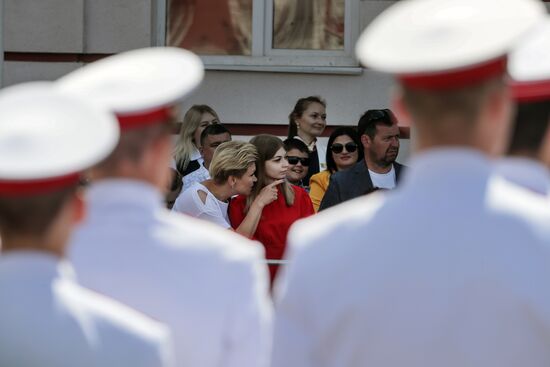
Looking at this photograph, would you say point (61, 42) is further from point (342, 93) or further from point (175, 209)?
point (175, 209)

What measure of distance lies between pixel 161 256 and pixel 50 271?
0.55m

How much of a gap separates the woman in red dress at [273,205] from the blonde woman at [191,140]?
792mm

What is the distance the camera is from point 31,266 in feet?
8.13

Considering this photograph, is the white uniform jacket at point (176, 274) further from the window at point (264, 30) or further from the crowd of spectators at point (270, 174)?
the window at point (264, 30)

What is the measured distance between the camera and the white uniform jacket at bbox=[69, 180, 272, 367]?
9.86 ft

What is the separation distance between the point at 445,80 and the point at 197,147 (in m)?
6.29

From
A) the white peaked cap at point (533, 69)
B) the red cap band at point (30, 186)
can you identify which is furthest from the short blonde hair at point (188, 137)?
the red cap band at point (30, 186)

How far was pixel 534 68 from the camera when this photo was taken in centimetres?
300

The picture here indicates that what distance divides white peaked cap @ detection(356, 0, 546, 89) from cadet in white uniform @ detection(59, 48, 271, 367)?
1.83ft

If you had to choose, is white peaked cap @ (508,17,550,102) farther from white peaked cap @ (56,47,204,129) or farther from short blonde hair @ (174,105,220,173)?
short blonde hair @ (174,105,220,173)

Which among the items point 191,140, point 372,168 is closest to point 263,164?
→ point 372,168

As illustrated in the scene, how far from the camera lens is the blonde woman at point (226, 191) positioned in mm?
7332

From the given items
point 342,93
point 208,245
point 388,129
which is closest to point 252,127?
point 342,93

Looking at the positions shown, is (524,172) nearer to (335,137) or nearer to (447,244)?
(447,244)
